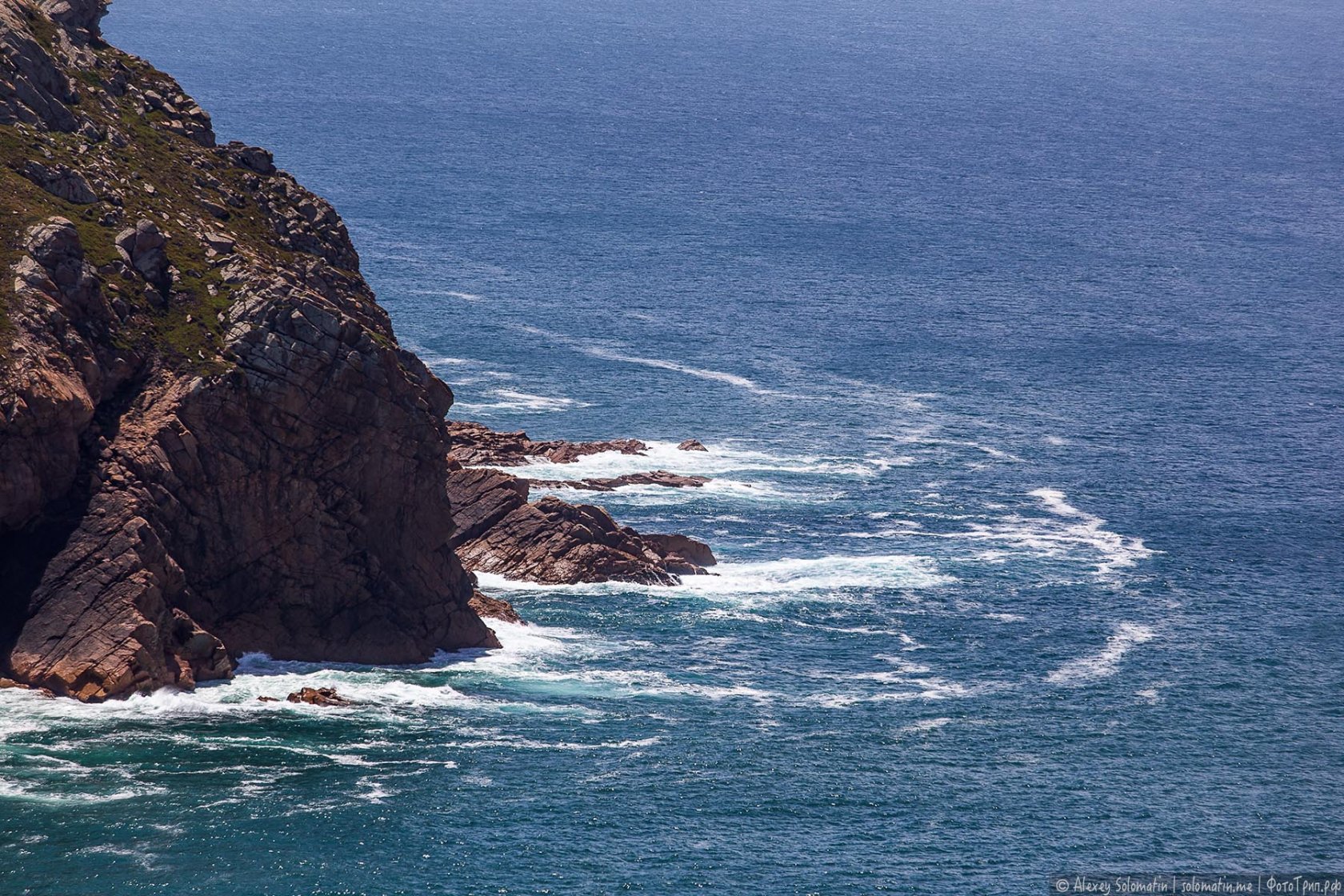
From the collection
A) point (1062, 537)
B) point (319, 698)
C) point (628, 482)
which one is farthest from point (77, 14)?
point (1062, 537)

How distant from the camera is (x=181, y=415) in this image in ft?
393

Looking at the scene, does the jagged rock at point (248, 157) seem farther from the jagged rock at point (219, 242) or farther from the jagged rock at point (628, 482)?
the jagged rock at point (628, 482)

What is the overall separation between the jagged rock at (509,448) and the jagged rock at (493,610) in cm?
3954

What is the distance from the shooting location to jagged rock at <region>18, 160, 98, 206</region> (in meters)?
125

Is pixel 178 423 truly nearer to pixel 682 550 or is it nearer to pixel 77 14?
pixel 77 14

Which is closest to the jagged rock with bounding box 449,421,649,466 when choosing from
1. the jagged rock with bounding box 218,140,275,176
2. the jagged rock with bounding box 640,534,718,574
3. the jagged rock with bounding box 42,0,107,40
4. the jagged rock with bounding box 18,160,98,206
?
the jagged rock with bounding box 640,534,718,574

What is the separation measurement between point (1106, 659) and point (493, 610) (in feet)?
145

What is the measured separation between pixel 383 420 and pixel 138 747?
27.7 meters

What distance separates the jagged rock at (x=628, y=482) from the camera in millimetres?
180663

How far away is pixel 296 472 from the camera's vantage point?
123812 mm

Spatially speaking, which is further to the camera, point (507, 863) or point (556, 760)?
point (556, 760)

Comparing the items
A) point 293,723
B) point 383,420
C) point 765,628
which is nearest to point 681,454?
point 765,628

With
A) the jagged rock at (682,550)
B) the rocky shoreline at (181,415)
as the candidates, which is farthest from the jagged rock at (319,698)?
the jagged rock at (682,550)

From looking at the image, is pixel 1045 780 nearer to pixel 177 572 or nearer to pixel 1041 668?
pixel 1041 668
